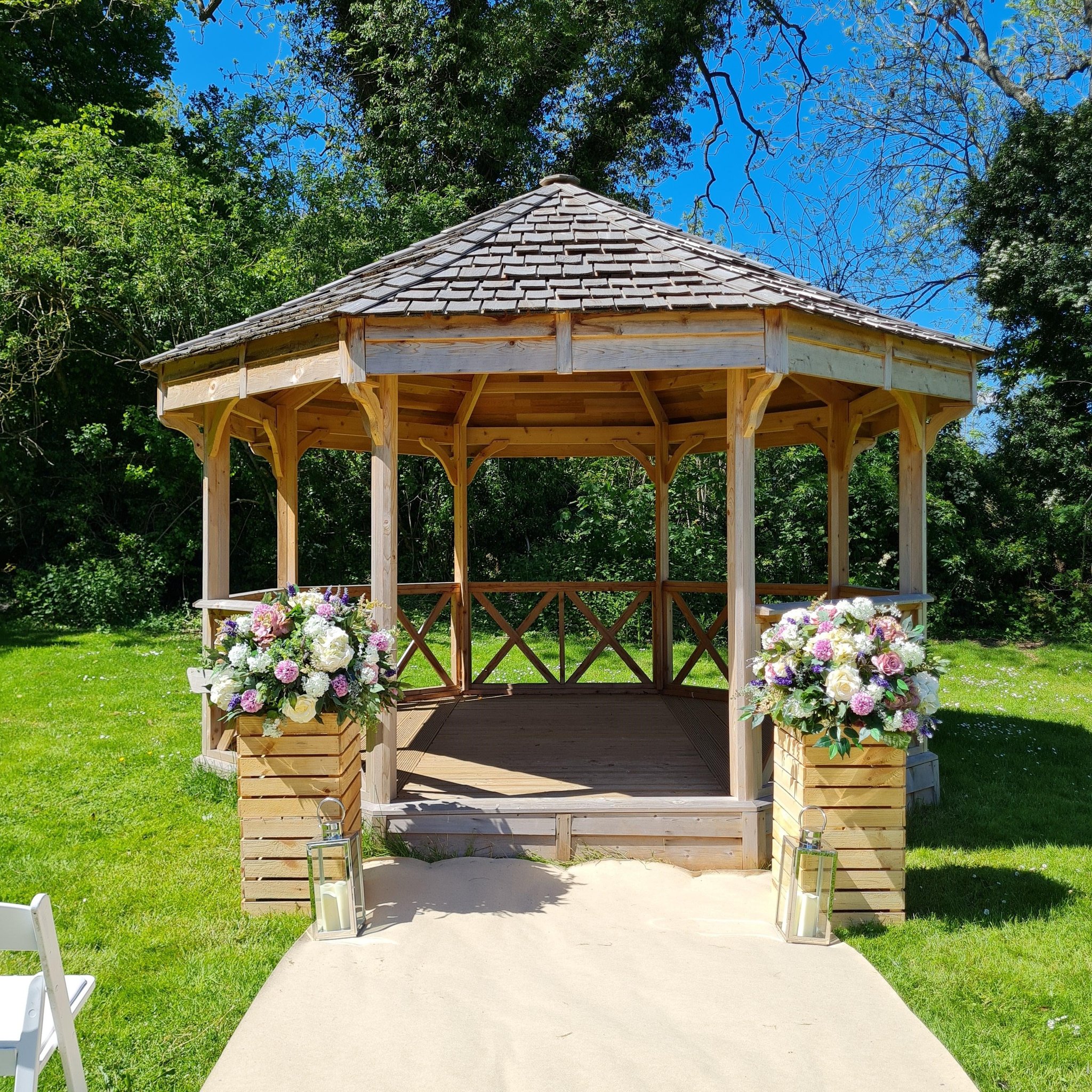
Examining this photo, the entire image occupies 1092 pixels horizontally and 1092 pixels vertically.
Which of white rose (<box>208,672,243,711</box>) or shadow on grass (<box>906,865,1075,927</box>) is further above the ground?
white rose (<box>208,672,243,711</box>)

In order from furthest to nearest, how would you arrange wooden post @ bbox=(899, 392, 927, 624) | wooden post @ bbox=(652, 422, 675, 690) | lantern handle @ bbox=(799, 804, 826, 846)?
wooden post @ bbox=(652, 422, 675, 690), wooden post @ bbox=(899, 392, 927, 624), lantern handle @ bbox=(799, 804, 826, 846)

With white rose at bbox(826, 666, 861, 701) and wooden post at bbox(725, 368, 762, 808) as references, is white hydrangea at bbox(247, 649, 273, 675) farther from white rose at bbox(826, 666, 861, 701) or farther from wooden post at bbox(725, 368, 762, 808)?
white rose at bbox(826, 666, 861, 701)

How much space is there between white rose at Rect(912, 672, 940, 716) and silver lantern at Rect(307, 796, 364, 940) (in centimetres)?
276

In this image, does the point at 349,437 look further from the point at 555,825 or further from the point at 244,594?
Result: the point at 555,825

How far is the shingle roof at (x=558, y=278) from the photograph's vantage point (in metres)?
4.58

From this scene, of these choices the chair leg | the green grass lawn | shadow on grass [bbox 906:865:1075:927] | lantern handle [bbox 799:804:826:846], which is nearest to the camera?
the chair leg

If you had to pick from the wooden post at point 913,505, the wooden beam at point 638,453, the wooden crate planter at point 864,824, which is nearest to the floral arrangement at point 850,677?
the wooden crate planter at point 864,824

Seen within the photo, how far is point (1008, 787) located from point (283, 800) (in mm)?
5222

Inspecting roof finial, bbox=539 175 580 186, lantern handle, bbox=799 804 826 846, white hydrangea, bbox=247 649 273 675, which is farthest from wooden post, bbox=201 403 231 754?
lantern handle, bbox=799 804 826 846

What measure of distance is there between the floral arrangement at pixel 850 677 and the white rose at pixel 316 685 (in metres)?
2.14

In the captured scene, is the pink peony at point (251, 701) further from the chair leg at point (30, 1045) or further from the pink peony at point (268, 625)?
the chair leg at point (30, 1045)

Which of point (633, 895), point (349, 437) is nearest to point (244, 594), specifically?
point (349, 437)

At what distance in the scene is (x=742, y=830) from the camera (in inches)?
190

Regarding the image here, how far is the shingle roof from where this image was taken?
4.58 m
